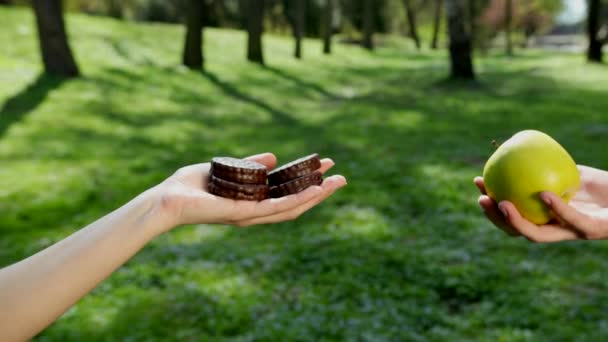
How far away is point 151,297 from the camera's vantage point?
5848 millimetres

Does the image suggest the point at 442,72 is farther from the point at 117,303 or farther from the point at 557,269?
the point at 117,303

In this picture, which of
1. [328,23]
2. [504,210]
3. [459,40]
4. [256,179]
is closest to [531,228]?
[504,210]

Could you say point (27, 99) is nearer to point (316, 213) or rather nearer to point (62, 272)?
point (316, 213)

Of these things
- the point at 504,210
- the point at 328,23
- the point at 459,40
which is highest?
the point at 328,23

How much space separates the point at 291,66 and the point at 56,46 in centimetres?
1124

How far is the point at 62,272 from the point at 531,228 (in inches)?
91.9

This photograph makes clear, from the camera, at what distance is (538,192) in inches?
129

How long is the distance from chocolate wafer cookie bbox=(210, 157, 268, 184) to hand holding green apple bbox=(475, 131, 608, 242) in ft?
4.48

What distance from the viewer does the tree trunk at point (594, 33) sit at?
78.9ft

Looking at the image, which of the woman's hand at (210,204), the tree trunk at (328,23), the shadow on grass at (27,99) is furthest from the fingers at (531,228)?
the tree trunk at (328,23)

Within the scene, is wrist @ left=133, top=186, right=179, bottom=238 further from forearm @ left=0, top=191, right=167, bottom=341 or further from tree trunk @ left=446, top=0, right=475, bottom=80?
tree trunk @ left=446, top=0, right=475, bottom=80

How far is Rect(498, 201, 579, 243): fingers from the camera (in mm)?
3174

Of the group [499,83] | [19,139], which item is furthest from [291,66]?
[19,139]

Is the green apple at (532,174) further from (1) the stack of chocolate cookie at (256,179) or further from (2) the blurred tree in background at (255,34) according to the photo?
(2) the blurred tree in background at (255,34)
